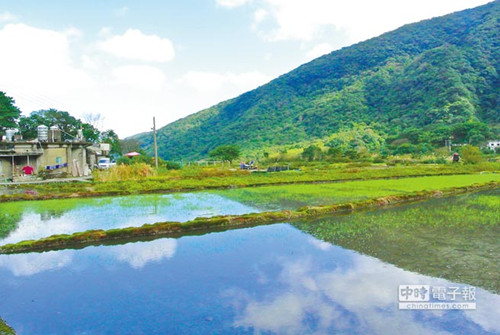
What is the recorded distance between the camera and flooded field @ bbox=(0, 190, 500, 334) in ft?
16.1

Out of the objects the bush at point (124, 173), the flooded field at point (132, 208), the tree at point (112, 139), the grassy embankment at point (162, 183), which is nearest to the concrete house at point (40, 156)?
the bush at point (124, 173)

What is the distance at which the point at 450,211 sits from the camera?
12.7 metres

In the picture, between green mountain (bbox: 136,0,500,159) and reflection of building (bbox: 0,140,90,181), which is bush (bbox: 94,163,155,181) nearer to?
reflection of building (bbox: 0,140,90,181)

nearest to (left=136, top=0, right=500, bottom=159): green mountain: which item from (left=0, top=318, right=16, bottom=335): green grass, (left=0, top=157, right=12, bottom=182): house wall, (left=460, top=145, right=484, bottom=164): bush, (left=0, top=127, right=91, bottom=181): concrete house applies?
(left=460, top=145, right=484, bottom=164): bush

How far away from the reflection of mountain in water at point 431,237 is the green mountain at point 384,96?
54835 millimetres

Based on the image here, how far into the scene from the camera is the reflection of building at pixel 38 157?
2759 centimetres

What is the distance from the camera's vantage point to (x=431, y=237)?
895cm

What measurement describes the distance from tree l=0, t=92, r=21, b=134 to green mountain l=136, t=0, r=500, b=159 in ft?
147

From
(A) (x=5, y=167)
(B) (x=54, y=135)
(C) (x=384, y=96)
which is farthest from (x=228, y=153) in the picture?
(C) (x=384, y=96)

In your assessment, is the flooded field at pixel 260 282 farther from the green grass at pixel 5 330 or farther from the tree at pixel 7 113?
the tree at pixel 7 113

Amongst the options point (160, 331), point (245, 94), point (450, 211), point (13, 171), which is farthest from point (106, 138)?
point (245, 94)

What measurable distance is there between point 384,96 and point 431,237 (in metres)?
85.8

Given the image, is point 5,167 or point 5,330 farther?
point 5,167

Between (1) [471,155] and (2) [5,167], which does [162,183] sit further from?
(1) [471,155]
